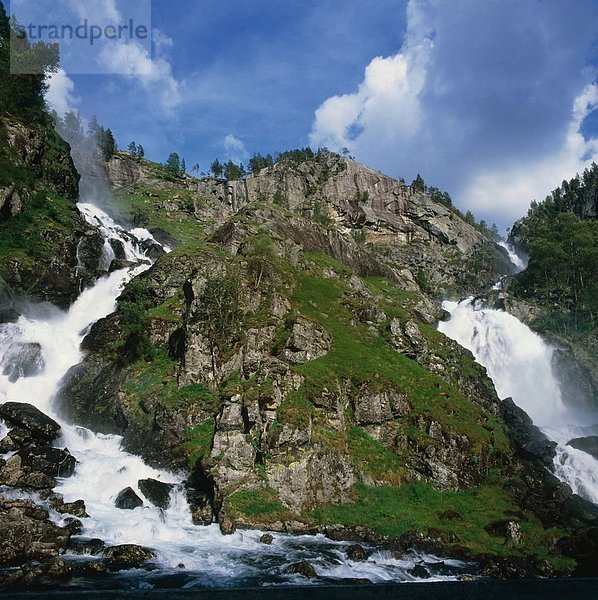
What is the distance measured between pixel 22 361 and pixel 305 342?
23324 millimetres

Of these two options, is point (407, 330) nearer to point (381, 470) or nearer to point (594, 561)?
point (381, 470)

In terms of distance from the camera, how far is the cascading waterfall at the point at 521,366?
56903 millimetres

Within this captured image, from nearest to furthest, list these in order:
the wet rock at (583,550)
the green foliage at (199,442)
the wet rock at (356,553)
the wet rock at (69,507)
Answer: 1. the wet rock at (356,553)
2. the wet rock at (583,550)
3. the wet rock at (69,507)
4. the green foliage at (199,442)

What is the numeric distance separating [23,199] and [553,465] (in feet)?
199

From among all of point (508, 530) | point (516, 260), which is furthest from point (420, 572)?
point (516, 260)

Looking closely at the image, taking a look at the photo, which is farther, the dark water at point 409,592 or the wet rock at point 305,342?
the wet rock at point 305,342

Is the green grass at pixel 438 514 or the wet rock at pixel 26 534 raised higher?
the wet rock at pixel 26 534

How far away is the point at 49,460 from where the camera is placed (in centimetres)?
2709

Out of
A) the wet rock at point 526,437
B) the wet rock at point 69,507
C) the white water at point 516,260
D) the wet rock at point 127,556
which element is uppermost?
the white water at point 516,260

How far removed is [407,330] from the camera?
46656mm

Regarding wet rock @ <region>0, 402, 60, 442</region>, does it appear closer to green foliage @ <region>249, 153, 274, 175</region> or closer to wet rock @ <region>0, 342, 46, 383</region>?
wet rock @ <region>0, 342, 46, 383</region>

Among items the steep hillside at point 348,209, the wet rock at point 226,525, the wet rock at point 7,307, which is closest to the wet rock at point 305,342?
the wet rock at point 226,525

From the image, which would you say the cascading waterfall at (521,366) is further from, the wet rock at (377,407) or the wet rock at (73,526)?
the wet rock at (73,526)

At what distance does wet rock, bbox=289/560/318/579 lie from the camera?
66.1 feet
